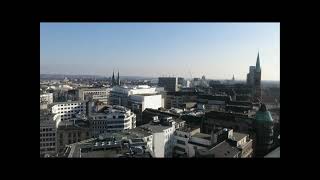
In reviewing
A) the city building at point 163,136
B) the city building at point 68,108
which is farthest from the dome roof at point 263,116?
the city building at point 68,108

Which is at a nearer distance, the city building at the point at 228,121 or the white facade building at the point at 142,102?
the city building at the point at 228,121

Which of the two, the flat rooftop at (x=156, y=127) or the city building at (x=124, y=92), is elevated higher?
the city building at (x=124, y=92)

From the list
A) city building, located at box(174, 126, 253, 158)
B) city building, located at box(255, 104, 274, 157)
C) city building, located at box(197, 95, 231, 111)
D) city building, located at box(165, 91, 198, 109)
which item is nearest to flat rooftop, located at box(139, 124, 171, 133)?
city building, located at box(174, 126, 253, 158)

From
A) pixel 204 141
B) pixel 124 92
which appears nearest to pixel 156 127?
pixel 204 141

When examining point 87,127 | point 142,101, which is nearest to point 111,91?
point 142,101

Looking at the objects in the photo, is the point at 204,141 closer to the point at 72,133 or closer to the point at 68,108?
the point at 72,133

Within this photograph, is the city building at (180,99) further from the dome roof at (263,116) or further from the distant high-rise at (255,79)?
the dome roof at (263,116)
